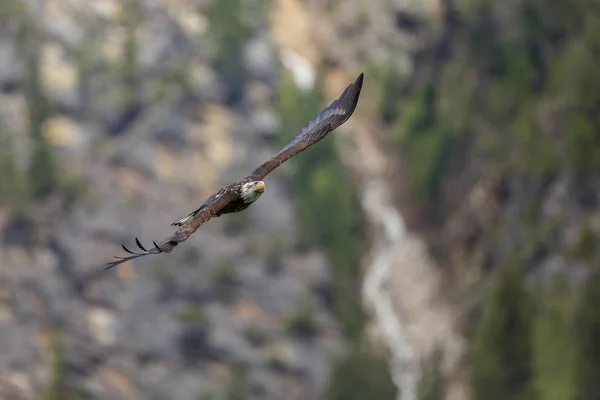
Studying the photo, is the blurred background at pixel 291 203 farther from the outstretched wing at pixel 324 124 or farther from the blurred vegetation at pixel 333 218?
the outstretched wing at pixel 324 124

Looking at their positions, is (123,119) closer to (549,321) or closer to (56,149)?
(56,149)

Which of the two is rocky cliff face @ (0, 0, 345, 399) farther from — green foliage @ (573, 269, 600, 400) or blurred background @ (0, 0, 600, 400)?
green foliage @ (573, 269, 600, 400)

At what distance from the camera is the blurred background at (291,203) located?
74.9 m

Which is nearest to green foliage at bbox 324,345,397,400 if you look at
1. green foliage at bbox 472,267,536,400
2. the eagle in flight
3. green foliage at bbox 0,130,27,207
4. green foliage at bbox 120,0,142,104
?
green foliage at bbox 472,267,536,400

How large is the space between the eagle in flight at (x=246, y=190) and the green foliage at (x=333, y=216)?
191 feet

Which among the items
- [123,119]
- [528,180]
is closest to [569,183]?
[528,180]

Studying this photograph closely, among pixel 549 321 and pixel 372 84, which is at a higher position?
pixel 372 84

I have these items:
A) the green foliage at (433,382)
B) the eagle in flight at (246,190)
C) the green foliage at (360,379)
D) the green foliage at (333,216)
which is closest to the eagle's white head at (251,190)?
the eagle in flight at (246,190)

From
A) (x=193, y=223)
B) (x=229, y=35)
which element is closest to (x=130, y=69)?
(x=229, y=35)

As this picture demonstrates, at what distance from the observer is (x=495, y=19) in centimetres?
9000

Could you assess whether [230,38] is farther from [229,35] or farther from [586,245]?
[586,245]

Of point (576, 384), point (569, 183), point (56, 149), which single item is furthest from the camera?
point (56, 149)

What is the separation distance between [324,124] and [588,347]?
144 ft

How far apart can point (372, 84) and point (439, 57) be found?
6.45 meters
